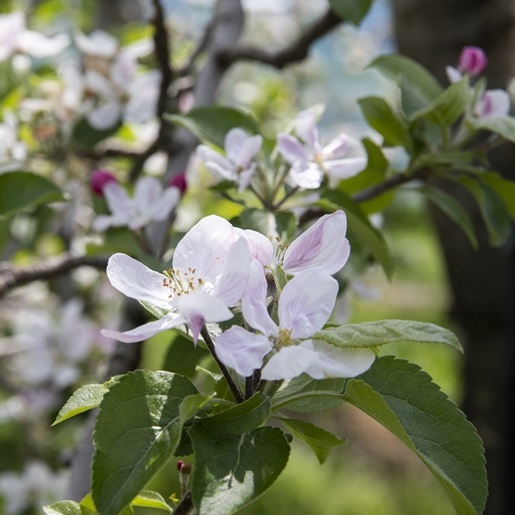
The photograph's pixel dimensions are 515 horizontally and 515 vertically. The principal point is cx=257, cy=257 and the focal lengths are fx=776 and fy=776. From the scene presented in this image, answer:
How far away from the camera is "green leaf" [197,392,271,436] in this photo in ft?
1.67

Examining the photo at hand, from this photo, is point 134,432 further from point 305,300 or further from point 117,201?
point 117,201

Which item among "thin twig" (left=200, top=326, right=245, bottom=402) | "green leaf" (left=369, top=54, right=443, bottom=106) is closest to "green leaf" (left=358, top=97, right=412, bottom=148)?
"green leaf" (left=369, top=54, right=443, bottom=106)

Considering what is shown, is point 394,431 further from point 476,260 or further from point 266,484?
point 476,260

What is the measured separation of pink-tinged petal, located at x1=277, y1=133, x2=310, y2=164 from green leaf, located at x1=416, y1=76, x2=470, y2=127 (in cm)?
13

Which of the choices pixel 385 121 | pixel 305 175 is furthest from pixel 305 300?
pixel 385 121

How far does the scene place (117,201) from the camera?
1.02 meters

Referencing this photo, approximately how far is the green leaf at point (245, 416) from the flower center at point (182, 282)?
11 centimetres

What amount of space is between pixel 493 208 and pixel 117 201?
480mm

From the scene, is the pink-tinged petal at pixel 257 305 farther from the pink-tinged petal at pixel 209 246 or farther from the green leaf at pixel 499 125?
the green leaf at pixel 499 125

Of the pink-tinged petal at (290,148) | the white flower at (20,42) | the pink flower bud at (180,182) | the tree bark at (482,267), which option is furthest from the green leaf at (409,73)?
the tree bark at (482,267)

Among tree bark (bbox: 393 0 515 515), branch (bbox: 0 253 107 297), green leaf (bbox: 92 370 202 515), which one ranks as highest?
green leaf (bbox: 92 370 202 515)

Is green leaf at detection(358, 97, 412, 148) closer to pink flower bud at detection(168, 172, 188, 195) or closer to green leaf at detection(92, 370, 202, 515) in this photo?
pink flower bud at detection(168, 172, 188, 195)

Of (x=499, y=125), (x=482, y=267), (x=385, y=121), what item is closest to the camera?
(x=499, y=125)

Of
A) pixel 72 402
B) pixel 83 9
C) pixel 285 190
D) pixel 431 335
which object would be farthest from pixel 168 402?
pixel 83 9
